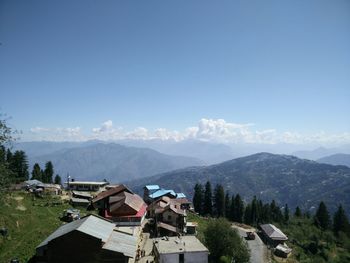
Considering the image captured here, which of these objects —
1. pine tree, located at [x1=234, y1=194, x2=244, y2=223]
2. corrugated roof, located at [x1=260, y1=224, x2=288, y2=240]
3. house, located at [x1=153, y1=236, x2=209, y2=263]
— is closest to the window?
house, located at [x1=153, y1=236, x2=209, y2=263]

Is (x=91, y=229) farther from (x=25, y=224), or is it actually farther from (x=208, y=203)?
(x=208, y=203)

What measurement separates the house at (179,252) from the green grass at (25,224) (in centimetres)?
1468

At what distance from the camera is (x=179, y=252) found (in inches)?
1479

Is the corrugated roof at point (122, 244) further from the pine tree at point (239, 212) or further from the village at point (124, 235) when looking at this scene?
the pine tree at point (239, 212)

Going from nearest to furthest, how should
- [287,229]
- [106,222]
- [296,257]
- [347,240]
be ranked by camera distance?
1. [106,222]
2. [296,257]
3. [347,240]
4. [287,229]

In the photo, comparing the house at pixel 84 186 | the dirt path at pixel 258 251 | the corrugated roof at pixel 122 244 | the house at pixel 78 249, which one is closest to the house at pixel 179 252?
the corrugated roof at pixel 122 244

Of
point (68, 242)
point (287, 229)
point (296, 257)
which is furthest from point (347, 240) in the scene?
point (68, 242)

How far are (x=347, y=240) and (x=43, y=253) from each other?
70.1 metres

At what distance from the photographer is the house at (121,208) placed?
49.4 metres

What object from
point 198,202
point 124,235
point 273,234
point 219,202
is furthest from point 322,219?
point 124,235

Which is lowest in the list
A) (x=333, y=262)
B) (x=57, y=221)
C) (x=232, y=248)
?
(x=333, y=262)

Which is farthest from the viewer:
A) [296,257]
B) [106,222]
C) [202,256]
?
[296,257]

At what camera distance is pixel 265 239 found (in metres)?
65.5

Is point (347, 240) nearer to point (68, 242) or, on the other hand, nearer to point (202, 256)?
point (202, 256)
